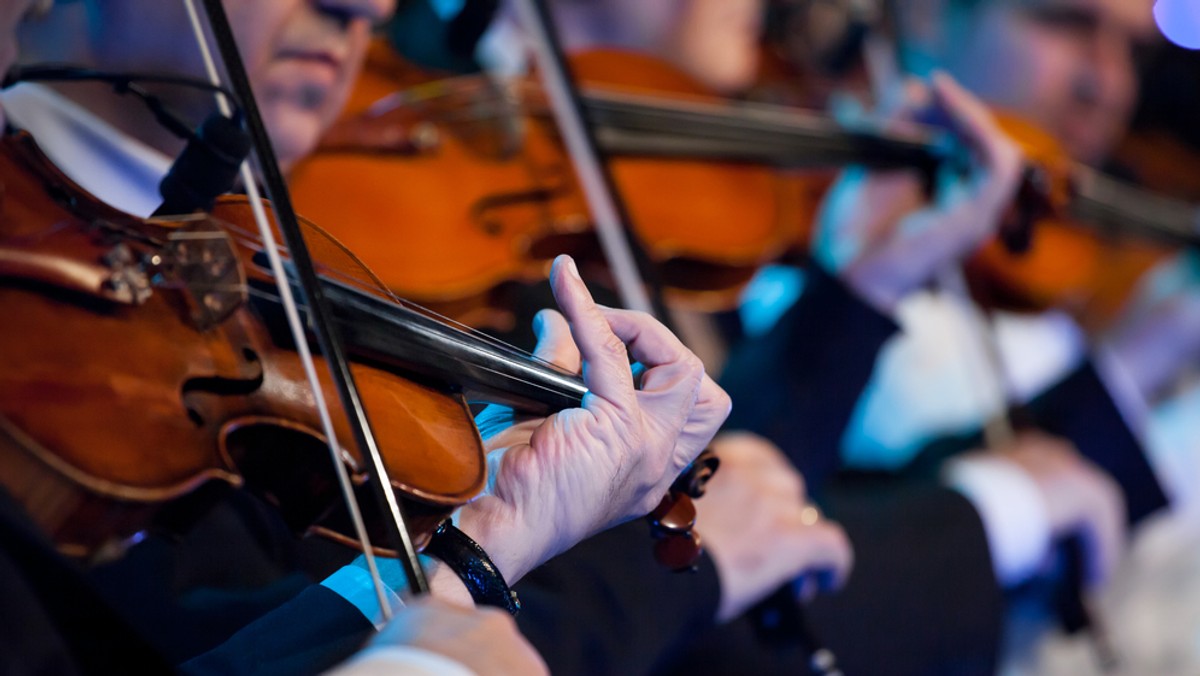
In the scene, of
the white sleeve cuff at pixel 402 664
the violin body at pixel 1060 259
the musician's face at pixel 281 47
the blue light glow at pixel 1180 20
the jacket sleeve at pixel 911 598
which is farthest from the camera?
the blue light glow at pixel 1180 20

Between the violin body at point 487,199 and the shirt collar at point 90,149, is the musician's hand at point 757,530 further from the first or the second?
the shirt collar at point 90,149

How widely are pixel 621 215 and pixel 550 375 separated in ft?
1.51

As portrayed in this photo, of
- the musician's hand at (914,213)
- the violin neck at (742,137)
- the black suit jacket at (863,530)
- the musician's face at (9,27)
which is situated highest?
the musician's face at (9,27)

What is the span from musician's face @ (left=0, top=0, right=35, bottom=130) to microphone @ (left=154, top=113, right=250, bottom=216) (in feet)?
0.20

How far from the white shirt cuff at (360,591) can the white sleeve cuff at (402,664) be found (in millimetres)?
57

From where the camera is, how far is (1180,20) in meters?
1.69

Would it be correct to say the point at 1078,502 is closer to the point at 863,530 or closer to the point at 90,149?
the point at 863,530

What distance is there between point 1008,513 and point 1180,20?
1.02 m

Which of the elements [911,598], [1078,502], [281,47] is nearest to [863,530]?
[911,598]

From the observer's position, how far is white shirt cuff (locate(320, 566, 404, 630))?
37 centimetres

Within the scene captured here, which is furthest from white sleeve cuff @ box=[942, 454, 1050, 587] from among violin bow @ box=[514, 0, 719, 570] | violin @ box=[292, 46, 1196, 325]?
violin bow @ box=[514, 0, 719, 570]

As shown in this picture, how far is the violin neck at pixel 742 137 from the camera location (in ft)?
3.44

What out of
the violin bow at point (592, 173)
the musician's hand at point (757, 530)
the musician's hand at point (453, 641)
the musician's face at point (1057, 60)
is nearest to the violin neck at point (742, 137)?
the violin bow at point (592, 173)

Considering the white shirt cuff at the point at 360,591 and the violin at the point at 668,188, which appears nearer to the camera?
the white shirt cuff at the point at 360,591
